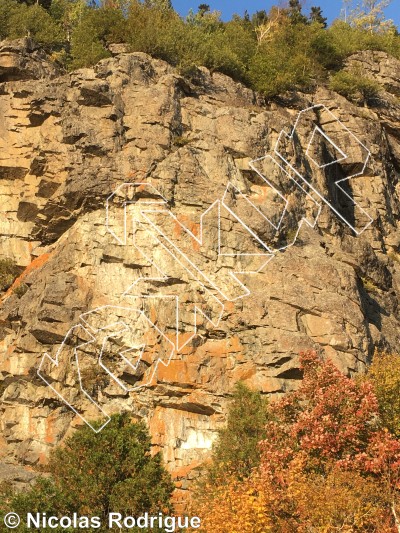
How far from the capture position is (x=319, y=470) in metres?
18.2

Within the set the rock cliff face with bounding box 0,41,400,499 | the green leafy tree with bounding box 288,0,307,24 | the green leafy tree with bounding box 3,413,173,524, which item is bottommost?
the green leafy tree with bounding box 3,413,173,524

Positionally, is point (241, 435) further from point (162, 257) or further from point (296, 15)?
point (296, 15)

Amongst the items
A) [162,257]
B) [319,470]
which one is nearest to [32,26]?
[162,257]

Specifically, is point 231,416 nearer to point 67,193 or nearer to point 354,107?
point 67,193

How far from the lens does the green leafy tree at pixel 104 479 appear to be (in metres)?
17.7

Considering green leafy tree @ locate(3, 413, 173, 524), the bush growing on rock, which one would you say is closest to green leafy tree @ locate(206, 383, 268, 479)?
green leafy tree @ locate(3, 413, 173, 524)

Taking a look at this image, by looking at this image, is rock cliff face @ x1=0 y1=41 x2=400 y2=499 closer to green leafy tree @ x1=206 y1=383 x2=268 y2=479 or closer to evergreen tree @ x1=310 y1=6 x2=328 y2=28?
green leafy tree @ x1=206 y1=383 x2=268 y2=479

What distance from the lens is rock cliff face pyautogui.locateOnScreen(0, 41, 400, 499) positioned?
70.0 ft

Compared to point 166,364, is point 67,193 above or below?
above

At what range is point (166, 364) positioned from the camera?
21391mm

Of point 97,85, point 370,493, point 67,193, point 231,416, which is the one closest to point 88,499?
point 231,416

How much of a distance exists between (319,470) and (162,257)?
765 centimetres

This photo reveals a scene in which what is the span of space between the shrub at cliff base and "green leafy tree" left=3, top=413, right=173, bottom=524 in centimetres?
121

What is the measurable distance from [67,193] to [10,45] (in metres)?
7.79
